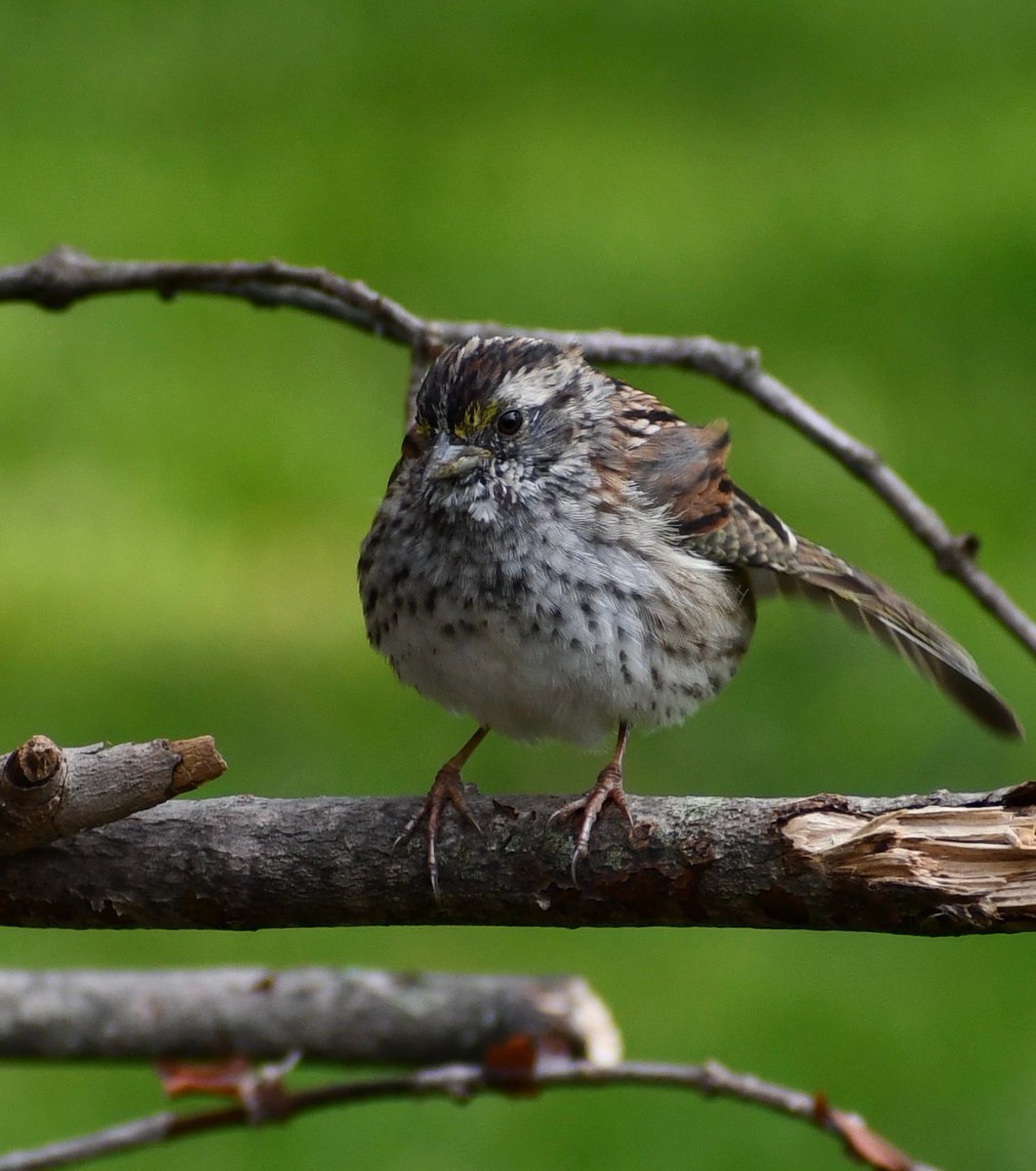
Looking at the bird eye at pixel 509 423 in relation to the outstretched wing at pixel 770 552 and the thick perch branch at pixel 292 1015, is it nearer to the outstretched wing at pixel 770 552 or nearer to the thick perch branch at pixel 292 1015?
the outstretched wing at pixel 770 552

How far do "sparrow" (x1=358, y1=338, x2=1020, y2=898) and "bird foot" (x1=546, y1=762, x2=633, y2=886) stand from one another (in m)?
0.11

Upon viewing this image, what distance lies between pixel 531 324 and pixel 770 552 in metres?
4.08

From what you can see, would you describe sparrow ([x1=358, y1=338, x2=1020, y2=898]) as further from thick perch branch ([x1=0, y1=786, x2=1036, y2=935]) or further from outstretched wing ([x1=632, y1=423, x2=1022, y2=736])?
thick perch branch ([x1=0, y1=786, x2=1036, y2=935])

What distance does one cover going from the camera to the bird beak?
3.94 meters

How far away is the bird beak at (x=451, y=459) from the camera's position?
3938 millimetres

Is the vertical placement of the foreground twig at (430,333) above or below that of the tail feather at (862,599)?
above

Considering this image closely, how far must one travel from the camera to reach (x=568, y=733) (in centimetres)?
398

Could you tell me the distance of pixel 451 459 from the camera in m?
3.96

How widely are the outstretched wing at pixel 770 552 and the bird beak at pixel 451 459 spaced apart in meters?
0.39

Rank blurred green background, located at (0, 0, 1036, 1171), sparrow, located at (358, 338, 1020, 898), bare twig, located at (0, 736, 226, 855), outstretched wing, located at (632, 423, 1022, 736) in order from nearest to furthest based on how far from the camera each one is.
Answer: bare twig, located at (0, 736, 226, 855), sparrow, located at (358, 338, 1020, 898), outstretched wing, located at (632, 423, 1022, 736), blurred green background, located at (0, 0, 1036, 1171)

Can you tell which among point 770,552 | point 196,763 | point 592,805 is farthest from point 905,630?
point 196,763

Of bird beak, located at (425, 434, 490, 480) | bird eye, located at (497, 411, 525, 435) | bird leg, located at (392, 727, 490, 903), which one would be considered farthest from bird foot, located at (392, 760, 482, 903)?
bird eye, located at (497, 411, 525, 435)

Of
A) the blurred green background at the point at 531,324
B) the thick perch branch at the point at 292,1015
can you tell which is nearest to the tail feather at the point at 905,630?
the thick perch branch at the point at 292,1015

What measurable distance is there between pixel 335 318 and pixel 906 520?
138 cm
